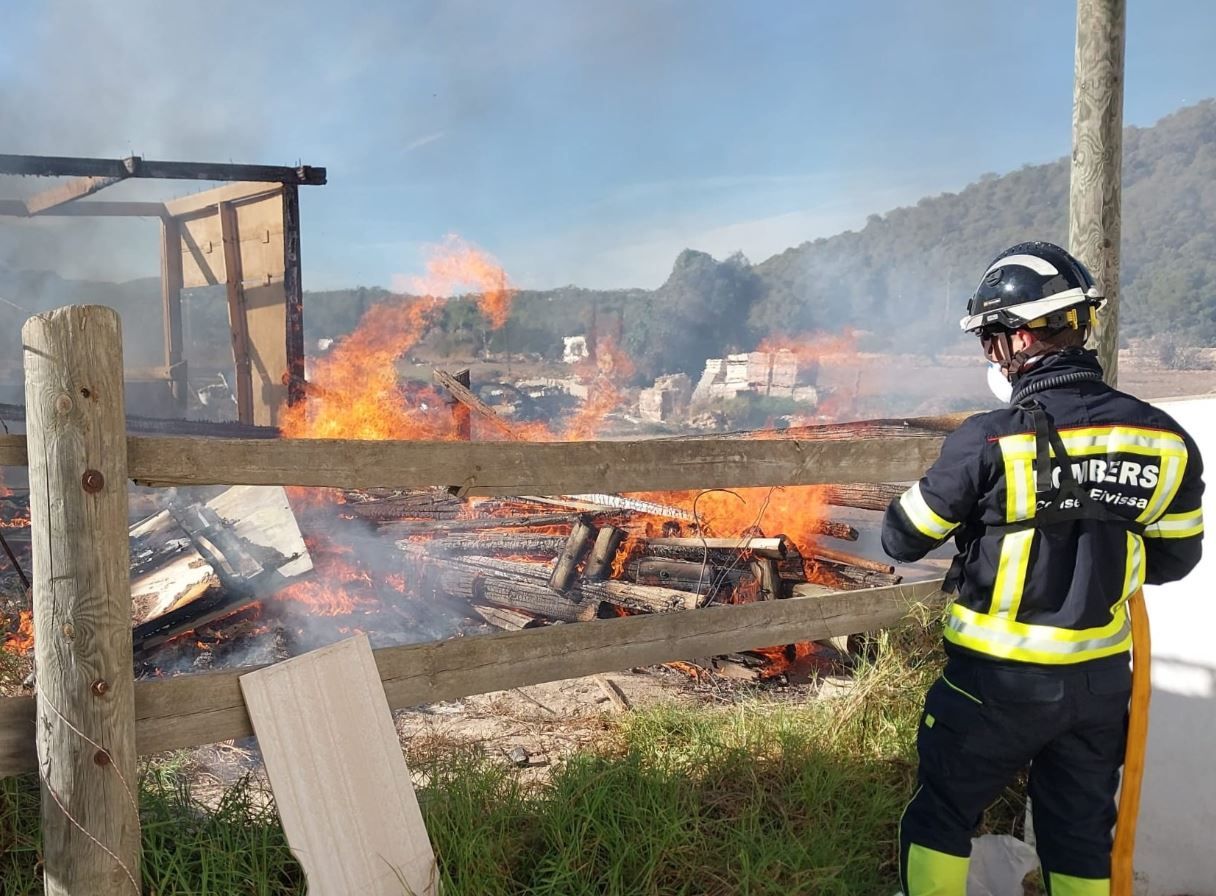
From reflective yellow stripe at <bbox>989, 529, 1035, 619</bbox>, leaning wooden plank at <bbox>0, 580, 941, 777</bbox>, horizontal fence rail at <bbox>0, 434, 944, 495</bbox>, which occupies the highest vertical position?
horizontal fence rail at <bbox>0, 434, 944, 495</bbox>

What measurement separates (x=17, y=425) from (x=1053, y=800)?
472 inches

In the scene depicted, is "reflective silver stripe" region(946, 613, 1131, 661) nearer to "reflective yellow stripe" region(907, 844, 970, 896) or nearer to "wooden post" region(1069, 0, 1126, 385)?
"reflective yellow stripe" region(907, 844, 970, 896)

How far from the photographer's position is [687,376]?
26.2m

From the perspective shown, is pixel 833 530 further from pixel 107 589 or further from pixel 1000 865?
pixel 107 589

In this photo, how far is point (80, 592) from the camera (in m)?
2.22

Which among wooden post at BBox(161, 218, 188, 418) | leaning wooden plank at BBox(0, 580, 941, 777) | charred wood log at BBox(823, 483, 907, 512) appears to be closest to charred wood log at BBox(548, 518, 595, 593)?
charred wood log at BBox(823, 483, 907, 512)

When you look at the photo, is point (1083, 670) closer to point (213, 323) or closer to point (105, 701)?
point (105, 701)

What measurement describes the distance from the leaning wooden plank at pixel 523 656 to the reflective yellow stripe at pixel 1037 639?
963 mm

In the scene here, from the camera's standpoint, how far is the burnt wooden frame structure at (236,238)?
8.45m

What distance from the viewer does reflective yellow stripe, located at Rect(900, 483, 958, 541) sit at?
2.43 meters

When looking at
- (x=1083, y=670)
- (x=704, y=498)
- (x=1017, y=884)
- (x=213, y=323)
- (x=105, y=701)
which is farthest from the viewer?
(x=213, y=323)

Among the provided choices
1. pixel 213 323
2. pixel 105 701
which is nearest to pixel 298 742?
pixel 105 701

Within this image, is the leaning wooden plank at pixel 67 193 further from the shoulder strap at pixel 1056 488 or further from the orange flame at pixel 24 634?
the shoulder strap at pixel 1056 488

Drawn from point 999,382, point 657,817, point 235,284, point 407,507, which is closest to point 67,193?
point 235,284
